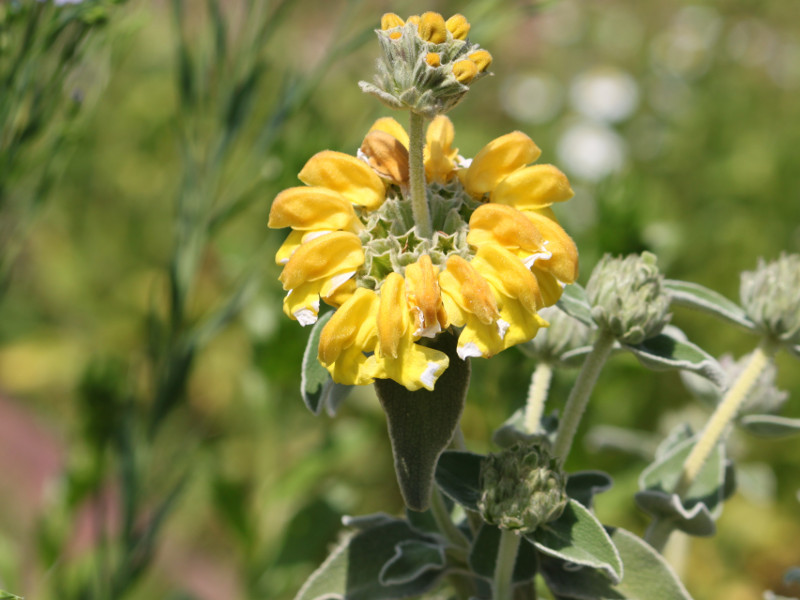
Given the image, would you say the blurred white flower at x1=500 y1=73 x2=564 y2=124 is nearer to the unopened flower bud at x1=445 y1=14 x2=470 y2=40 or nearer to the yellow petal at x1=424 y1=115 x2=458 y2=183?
the yellow petal at x1=424 y1=115 x2=458 y2=183

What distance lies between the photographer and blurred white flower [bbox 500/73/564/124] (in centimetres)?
403

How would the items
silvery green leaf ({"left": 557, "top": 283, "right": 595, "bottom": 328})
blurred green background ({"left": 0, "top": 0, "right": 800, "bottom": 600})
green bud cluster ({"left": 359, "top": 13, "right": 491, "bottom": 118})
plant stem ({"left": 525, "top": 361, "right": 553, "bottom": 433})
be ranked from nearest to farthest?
green bud cluster ({"left": 359, "top": 13, "right": 491, "bottom": 118}) < silvery green leaf ({"left": 557, "top": 283, "right": 595, "bottom": 328}) < plant stem ({"left": 525, "top": 361, "right": 553, "bottom": 433}) < blurred green background ({"left": 0, "top": 0, "right": 800, "bottom": 600})

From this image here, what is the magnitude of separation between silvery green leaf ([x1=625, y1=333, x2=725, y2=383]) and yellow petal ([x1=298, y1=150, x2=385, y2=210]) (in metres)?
0.33

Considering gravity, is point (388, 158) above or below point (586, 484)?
above

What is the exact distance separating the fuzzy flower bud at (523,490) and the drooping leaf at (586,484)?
134 millimetres

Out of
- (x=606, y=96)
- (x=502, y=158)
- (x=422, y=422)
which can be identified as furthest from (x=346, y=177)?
(x=606, y=96)

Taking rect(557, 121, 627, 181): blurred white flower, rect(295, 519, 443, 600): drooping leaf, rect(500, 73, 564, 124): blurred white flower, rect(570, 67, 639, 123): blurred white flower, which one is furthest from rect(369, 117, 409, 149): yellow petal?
rect(500, 73, 564, 124): blurred white flower

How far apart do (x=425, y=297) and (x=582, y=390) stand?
28 cm

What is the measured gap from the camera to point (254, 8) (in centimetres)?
132

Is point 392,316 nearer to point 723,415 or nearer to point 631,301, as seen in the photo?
point 631,301

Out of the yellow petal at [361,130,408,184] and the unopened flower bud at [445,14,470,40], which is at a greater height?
the unopened flower bud at [445,14,470,40]

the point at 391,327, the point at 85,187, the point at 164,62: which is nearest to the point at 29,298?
the point at 85,187

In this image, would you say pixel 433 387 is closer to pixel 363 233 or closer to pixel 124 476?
pixel 363 233

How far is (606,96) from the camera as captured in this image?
379cm
